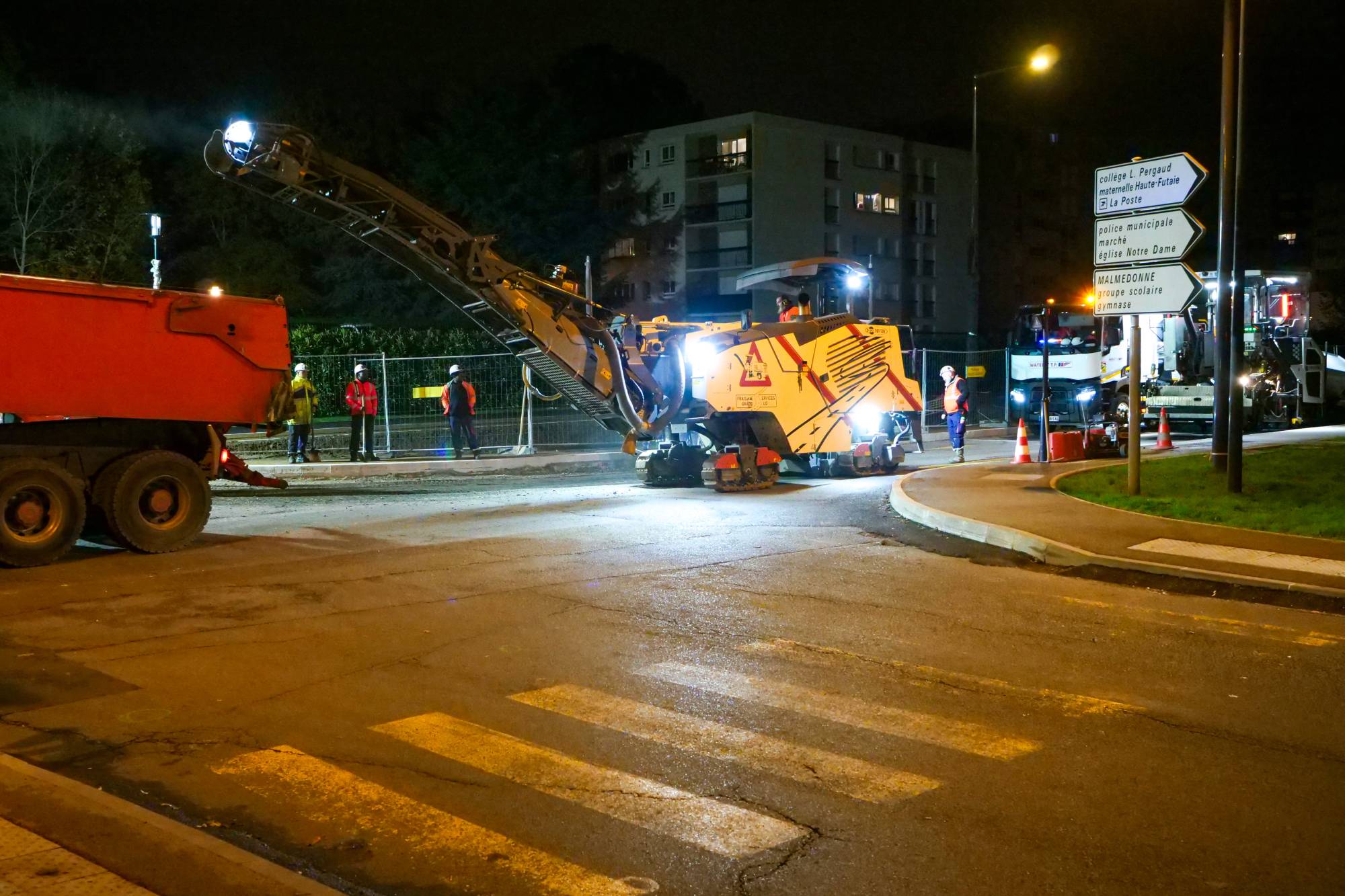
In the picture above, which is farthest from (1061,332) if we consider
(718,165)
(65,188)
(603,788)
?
(718,165)

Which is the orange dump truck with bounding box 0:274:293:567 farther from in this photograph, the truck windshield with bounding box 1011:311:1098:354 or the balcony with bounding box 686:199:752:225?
the balcony with bounding box 686:199:752:225

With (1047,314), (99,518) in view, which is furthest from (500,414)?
(99,518)

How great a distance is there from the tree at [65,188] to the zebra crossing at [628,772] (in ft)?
105

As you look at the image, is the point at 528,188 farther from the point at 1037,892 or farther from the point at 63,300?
the point at 1037,892

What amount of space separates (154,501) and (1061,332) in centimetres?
2168

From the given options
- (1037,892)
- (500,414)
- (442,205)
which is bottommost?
(1037,892)

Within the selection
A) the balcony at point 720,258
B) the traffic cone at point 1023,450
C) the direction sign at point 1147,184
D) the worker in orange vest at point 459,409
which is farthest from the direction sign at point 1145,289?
the balcony at point 720,258

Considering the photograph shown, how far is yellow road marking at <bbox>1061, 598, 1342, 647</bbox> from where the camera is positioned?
836 cm

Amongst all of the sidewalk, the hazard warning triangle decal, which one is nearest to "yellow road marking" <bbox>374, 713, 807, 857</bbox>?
the sidewalk

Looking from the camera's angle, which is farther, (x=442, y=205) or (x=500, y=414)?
(x=442, y=205)

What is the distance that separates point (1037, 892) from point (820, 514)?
10598mm

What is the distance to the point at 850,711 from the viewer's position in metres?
6.70

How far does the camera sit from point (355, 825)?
16.6 ft

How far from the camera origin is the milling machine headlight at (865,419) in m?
20.0
